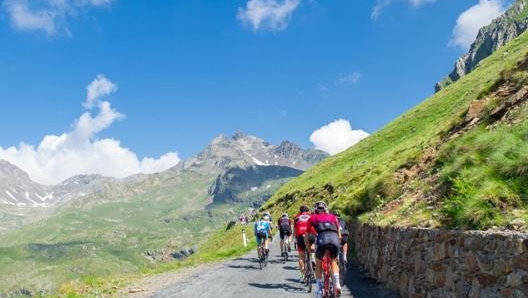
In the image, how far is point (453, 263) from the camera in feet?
38.3

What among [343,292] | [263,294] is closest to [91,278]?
[263,294]

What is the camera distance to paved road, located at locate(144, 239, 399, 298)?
62.7 feet

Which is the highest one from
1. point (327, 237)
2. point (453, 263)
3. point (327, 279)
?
point (327, 237)

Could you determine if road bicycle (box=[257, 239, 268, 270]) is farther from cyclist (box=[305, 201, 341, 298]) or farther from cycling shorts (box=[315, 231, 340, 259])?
cycling shorts (box=[315, 231, 340, 259])

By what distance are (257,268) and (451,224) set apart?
741 inches

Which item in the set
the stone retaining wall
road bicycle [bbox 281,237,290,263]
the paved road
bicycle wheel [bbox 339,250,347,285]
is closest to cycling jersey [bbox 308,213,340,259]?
the stone retaining wall

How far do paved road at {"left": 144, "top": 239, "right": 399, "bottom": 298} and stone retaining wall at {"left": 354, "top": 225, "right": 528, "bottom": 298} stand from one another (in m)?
1.16

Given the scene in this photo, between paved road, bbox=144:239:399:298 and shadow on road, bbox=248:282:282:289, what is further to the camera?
shadow on road, bbox=248:282:282:289

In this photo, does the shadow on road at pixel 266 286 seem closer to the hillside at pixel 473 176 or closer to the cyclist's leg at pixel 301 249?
the cyclist's leg at pixel 301 249

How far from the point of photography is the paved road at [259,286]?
19116mm

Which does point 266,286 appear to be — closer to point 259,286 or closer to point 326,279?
point 259,286

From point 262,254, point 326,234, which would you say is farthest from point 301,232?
point 262,254

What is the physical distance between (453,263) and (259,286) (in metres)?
11.9

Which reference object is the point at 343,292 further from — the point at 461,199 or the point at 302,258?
the point at 461,199
